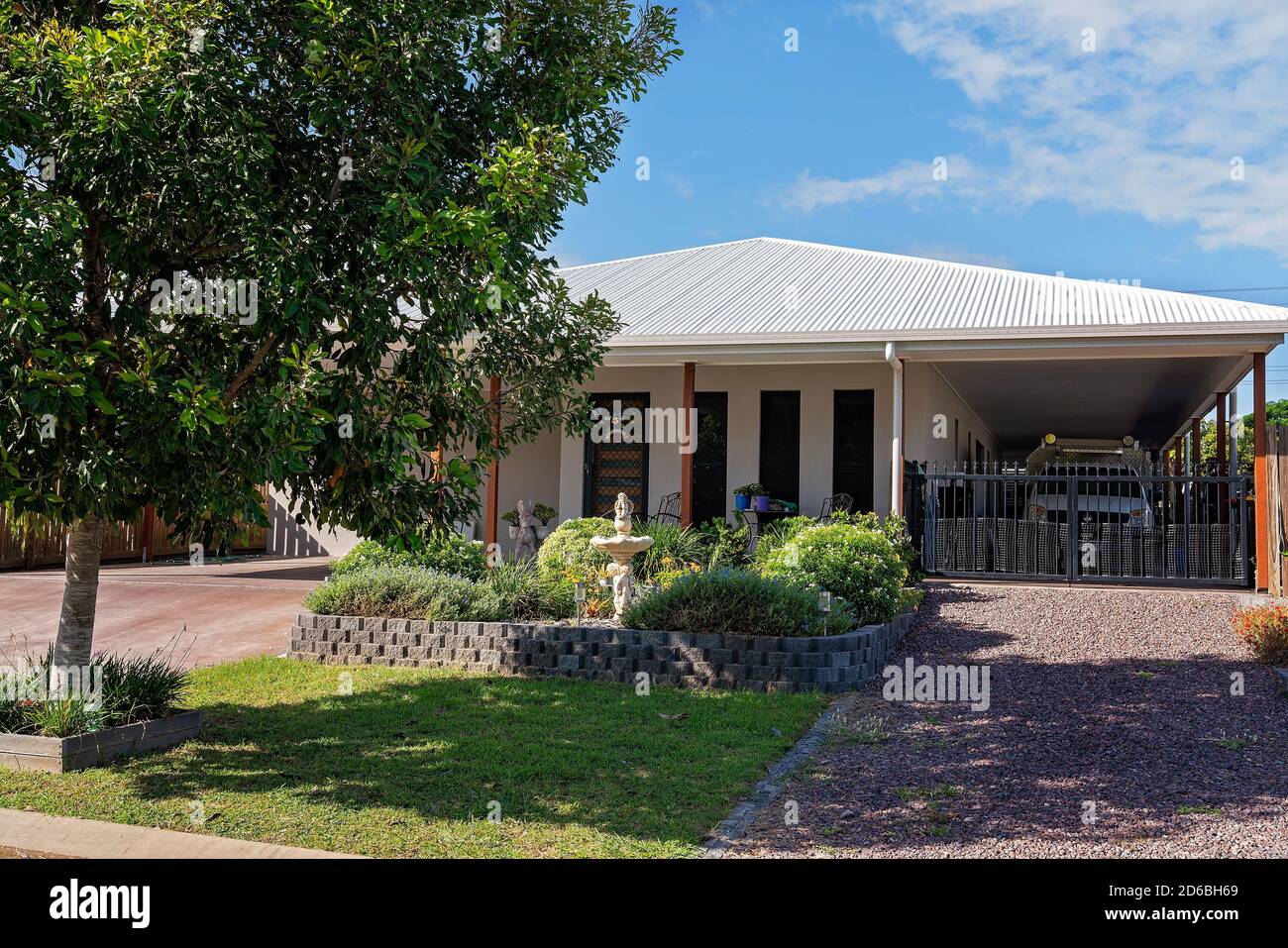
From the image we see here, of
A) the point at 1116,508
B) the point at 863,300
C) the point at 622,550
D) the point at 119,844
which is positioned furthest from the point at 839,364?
the point at 119,844

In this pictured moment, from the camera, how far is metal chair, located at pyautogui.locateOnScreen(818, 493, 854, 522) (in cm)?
1541

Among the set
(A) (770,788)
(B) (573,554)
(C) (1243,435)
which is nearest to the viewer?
(A) (770,788)

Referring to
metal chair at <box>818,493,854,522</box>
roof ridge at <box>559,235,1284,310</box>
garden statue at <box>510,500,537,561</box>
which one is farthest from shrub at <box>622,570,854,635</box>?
roof ridge at <box>559,235,1284,310</box>

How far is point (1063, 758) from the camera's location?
6.23 m

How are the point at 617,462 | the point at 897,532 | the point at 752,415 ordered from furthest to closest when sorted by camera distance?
1. the point at 617,462
2. the point at 752,415
3. the point at 897,532

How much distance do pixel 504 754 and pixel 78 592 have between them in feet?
9.56

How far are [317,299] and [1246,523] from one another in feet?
36.8

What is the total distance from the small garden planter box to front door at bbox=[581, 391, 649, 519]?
11.0 m

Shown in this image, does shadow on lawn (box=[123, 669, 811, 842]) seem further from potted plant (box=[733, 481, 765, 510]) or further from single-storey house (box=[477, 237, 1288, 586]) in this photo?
potted plant (box=[733, 481, 765, 510])

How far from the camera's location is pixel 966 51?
39.2 feet

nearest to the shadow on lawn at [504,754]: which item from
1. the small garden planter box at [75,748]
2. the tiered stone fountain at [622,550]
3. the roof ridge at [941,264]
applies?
the small garden planter box at [75,748]

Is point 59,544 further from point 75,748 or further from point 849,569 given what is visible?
point 849,569

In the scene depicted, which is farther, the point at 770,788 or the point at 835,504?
the point at 835,504
